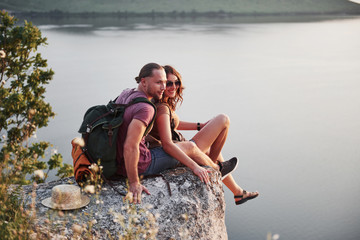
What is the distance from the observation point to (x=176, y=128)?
17.0ft

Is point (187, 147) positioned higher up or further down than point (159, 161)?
higher up

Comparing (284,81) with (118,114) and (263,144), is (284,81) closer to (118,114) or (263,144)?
(263,144)

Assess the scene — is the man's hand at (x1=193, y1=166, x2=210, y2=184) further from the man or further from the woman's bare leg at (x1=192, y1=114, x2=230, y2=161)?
the woman's bare leg at (x1=192, y1=114, x2=230, y2=161)

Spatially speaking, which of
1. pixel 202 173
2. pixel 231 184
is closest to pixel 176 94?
pixel 202 173

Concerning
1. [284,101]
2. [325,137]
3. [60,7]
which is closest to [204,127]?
[325,137]

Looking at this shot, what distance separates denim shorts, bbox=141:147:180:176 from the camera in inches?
181

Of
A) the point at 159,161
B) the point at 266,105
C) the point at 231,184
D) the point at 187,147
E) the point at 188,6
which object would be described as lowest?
the point at 266,105

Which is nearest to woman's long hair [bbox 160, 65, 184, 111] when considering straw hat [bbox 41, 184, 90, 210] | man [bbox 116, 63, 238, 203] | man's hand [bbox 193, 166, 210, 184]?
man [bbox 116, 63, 238, 203]

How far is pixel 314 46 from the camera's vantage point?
4647 cm

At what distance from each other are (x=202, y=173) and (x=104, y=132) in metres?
1.10

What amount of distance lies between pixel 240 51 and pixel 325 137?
23.8 m

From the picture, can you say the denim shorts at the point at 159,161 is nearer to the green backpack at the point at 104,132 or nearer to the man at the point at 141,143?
the man at the point at 141,143

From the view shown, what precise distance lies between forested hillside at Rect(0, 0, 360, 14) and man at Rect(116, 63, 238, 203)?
220ft

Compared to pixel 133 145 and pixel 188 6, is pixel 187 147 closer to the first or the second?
pixel 133 145
